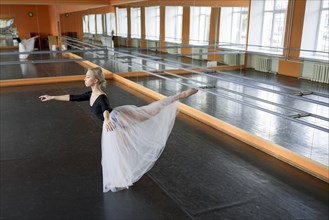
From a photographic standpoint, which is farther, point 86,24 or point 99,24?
point 86,24

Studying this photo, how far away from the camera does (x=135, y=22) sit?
811cm

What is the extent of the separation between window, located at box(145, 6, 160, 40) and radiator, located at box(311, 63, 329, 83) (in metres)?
3.51

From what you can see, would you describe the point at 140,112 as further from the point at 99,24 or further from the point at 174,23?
the point at 99,24

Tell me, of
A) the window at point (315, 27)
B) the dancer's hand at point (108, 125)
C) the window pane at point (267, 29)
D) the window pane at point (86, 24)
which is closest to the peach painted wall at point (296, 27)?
the window at point (315, 27)

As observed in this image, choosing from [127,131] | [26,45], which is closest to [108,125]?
[127,131]

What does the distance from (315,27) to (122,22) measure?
4.66 meters

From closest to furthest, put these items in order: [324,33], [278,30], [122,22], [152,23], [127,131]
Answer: [127,131]
[324,33]
[278,30]
[152,23]
[122,22]

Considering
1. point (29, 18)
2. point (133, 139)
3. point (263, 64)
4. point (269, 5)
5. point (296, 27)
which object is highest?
point (269, 5)

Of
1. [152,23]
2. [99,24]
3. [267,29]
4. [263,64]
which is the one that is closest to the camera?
[263,64]

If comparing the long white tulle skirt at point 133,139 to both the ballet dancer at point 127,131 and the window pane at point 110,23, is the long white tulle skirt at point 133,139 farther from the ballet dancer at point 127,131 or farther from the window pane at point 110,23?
the window pane at point 110,23

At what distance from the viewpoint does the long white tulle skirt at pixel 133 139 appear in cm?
272

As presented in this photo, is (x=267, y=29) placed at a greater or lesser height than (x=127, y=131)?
greater

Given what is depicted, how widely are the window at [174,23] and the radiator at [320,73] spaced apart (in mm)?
2760

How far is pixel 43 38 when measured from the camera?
11.4m
